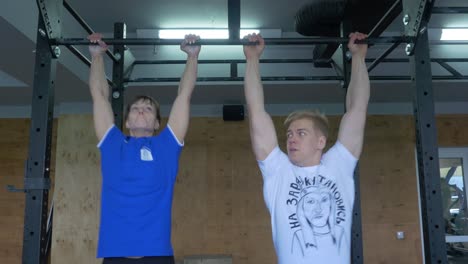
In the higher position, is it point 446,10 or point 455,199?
point 446,10

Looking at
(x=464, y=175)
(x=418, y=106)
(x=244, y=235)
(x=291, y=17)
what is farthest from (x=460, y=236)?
(x=418, y=106)

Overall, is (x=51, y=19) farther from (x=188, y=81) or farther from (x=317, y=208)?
(x=317, y=208)

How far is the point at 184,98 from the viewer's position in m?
1.83

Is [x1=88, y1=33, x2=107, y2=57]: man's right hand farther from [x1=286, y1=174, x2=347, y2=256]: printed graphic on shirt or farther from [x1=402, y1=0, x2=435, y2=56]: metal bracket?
[x1=402, y1=0, x2=435, y2=56]: metal bracket

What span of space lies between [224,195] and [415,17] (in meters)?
3.97

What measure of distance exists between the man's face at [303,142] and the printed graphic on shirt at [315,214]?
0.25ft

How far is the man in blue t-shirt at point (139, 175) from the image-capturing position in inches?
61.3

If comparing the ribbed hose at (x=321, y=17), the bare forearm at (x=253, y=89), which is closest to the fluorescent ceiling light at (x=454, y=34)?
the ribbed hose at (x=321, y=17)

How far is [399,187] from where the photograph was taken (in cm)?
549

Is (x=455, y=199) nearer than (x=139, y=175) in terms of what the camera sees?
No

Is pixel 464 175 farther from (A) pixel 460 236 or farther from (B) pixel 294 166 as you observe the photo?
(B) pixel 294 166

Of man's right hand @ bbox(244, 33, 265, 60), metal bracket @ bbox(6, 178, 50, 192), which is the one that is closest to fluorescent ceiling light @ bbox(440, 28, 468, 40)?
man's right hand @ bbox(244, 33, 265, 60)

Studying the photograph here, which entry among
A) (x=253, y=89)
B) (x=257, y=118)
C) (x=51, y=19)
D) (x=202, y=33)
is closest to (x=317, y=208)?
(x=257, y=118)

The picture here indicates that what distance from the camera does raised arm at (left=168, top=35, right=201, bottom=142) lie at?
1774mm
